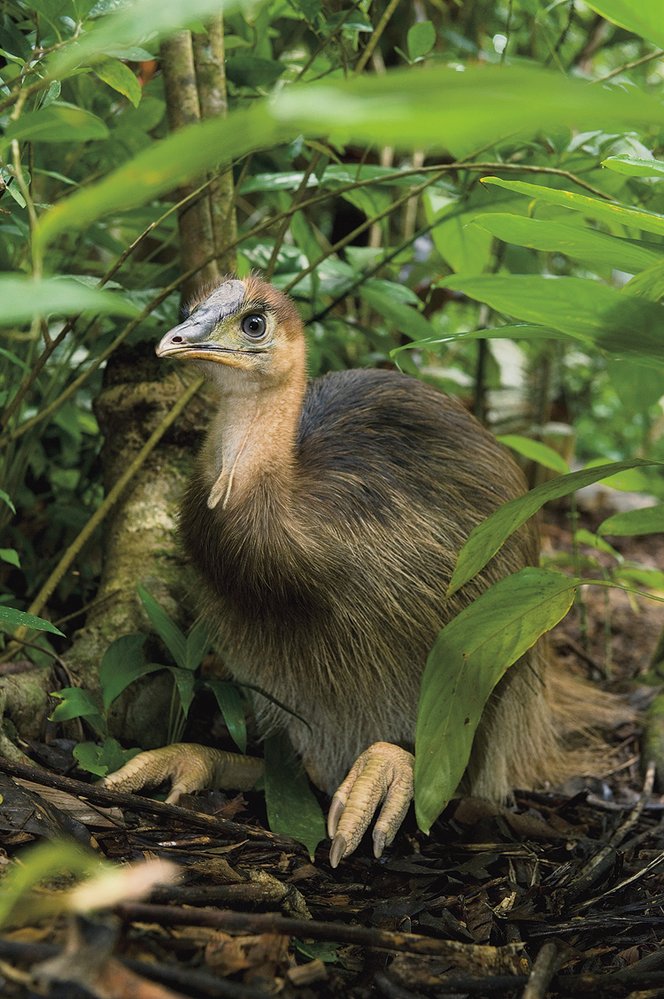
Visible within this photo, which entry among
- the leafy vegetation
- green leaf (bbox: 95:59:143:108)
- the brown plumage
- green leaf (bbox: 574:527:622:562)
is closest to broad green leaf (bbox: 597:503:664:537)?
the leafy vegetation

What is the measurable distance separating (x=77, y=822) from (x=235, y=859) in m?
0.32

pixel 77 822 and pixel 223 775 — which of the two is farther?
pixel 223 775

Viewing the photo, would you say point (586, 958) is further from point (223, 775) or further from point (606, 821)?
point (223, 775)

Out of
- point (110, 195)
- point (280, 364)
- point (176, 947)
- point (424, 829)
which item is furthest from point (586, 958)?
point (110, 195)

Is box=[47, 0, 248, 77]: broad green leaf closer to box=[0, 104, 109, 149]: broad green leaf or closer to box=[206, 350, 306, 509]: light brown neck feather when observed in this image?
box=[0, 104, 109, 149]: broad green leaf

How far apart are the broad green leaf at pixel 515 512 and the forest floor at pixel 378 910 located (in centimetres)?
66

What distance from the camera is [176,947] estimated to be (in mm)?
1363

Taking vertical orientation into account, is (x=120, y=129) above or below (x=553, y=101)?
below

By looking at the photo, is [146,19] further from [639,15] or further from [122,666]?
[122,666]

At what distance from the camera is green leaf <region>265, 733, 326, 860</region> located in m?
2.27

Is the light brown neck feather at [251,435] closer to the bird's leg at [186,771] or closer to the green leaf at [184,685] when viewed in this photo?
the green leaf at [184,685]

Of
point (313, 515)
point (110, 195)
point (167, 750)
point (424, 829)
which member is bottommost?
point (167, 750)

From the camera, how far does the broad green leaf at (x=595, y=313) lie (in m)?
1.62

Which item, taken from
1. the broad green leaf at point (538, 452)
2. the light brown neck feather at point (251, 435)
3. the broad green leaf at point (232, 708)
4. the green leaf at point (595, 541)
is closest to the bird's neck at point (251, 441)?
the light brown neck feather at point (251, 435)
